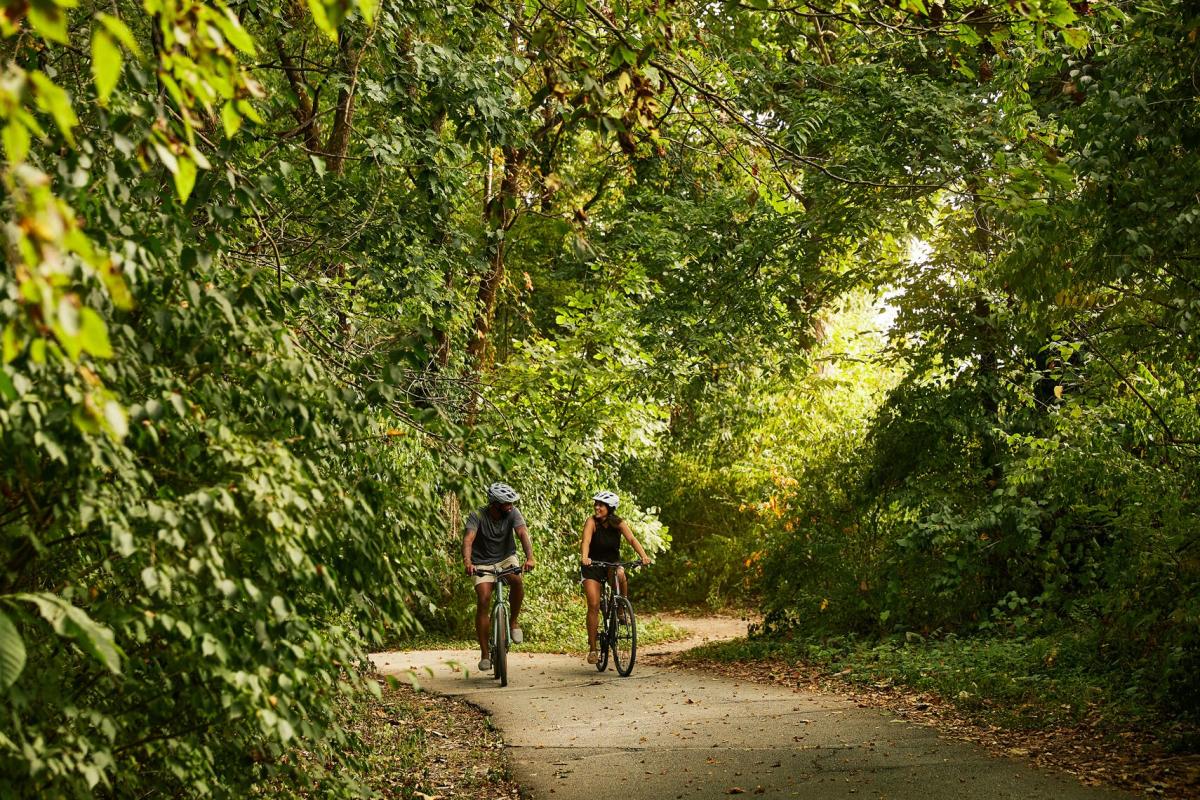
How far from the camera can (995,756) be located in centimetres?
706

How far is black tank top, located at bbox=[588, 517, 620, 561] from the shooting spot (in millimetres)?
11961

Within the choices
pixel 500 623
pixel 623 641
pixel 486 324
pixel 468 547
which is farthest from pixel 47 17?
pixel 486 324

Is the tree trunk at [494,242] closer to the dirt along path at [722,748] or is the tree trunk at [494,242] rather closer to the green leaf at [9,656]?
the dirt along path at [722,748]

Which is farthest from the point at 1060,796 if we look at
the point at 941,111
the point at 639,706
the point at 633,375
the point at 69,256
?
the point at 633,375

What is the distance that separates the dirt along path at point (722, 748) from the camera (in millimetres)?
6379

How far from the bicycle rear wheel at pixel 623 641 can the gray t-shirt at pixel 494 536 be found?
138 cm

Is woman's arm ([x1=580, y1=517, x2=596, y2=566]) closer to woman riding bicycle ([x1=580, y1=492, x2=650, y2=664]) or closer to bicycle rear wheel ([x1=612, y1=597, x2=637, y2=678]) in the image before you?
woman riding bicycle ([x1=580, y1=492, x2=650, y2=664])

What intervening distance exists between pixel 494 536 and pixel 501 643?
3.63 ft

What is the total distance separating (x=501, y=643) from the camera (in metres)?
11.1

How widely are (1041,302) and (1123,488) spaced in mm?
1825

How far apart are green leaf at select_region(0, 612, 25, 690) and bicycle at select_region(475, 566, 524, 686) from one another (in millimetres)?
8645

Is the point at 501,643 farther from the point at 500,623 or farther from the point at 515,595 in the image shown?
the point at 515,595

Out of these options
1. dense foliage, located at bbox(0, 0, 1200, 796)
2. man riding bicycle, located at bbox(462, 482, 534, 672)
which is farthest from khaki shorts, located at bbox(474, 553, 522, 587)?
dense foliage, located at bbox(0, 0, 1200, 796)

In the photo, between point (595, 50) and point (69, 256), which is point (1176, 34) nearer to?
point (595, 50)
